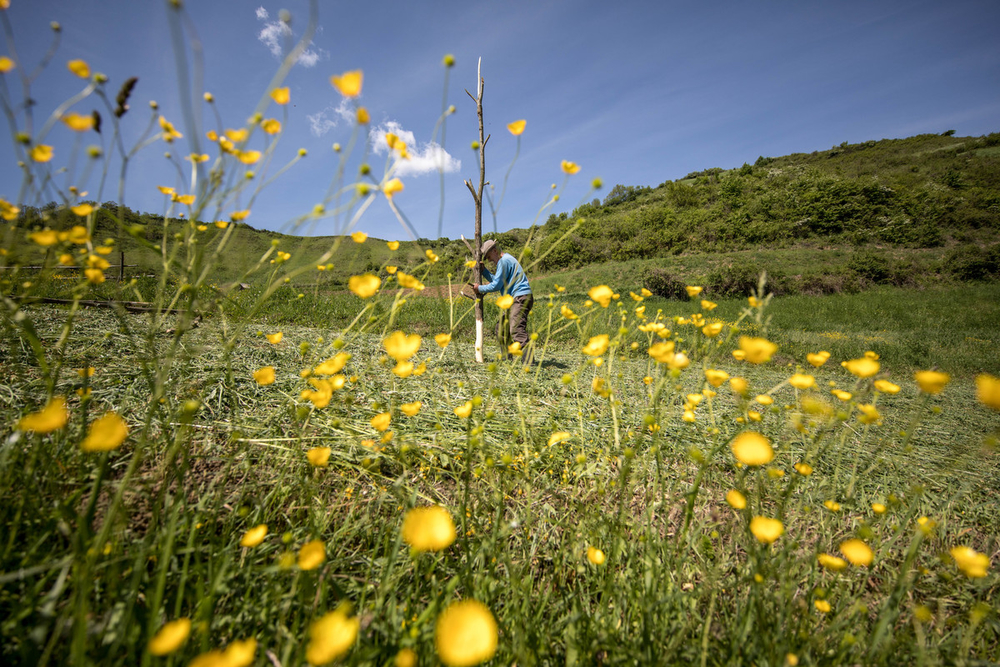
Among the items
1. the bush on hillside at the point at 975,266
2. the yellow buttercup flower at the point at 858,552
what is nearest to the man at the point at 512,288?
the yellow buttercup flower at the point at 858,552

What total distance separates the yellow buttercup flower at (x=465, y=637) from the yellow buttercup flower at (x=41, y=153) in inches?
60.4

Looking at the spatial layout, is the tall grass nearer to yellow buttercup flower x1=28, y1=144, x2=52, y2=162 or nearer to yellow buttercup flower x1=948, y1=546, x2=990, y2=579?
yellow buttercup flower x1=948, y1=546, x2=990, y2=579

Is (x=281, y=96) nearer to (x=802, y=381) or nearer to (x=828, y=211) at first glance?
(x=802, y=381)

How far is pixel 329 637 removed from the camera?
507 millimetres

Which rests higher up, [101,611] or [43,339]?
[43,339]

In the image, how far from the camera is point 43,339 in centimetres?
190

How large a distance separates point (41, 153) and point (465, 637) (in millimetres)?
1604

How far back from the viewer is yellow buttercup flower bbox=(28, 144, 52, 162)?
93 centimetres

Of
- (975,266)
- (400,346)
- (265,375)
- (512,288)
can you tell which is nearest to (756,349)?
(400,346)

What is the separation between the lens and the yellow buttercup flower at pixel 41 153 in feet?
3.07

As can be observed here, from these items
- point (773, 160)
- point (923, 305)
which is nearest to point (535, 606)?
point (923, 305)

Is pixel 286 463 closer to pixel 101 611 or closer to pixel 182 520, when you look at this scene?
pixel 182 520

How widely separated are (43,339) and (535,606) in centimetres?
287

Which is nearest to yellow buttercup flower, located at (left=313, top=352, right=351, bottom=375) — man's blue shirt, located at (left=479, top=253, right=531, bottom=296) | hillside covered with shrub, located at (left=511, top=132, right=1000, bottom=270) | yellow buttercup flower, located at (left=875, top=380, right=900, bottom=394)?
yellow buttercup flower, located at (left=875, top=380, right=900, bottom=394)
